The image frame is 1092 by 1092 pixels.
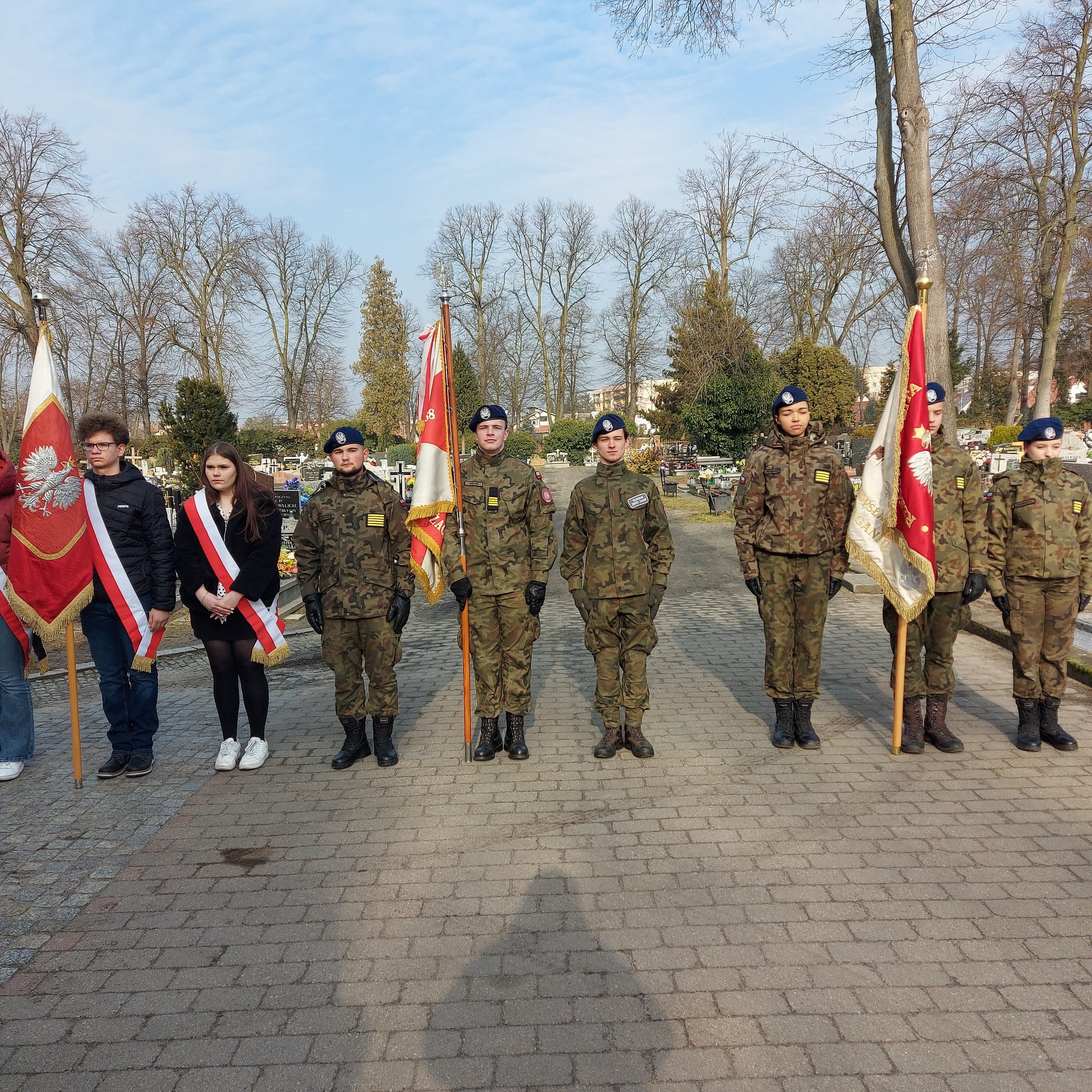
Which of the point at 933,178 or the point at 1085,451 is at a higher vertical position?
the point at 933,178

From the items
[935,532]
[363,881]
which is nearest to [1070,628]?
[935,532]

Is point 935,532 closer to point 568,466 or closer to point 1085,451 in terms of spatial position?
point 1085,451

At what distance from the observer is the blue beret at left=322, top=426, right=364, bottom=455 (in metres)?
4.84

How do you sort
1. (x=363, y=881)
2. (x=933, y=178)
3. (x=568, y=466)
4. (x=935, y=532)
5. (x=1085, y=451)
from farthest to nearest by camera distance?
(x=568, y=466) → (x=1085, y=451) → (x=933, y=178) → (x=935, y=532) → (x=363, y=881)

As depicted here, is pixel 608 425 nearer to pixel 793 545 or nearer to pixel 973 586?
pixel 793 545

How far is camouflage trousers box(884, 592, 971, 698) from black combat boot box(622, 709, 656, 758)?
164cm

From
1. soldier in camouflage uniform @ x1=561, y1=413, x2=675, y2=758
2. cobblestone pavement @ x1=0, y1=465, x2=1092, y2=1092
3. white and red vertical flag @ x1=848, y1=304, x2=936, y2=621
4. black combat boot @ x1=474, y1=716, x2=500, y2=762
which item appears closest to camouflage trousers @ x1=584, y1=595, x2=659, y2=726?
soldier in camouflage uniform @ x1=561, y1=413, x2=675, y2=758

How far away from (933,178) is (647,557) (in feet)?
25.3

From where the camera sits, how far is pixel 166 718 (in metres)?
6.08

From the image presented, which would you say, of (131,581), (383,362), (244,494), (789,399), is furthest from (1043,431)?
(383,362)

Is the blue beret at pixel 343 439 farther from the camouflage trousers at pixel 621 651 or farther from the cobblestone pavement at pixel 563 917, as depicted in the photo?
the cobblestone pavement at pixel 563 917

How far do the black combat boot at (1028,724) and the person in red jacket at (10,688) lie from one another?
6.02 meters

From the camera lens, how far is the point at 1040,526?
4.84 metres

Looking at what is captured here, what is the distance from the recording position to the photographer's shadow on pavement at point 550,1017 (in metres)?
2.46
